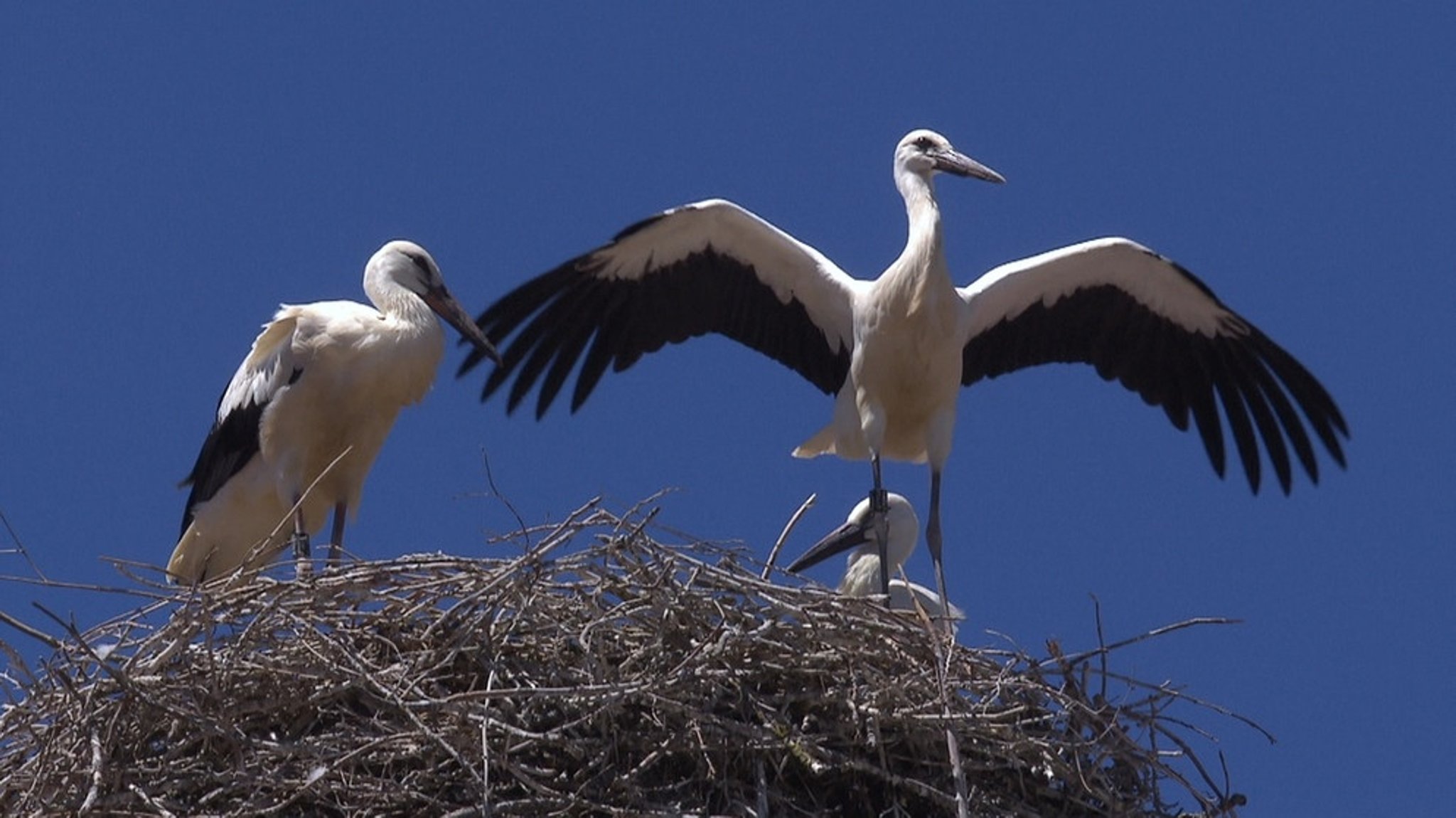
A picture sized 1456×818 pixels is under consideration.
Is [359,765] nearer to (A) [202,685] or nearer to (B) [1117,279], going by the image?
(A) [202,685]

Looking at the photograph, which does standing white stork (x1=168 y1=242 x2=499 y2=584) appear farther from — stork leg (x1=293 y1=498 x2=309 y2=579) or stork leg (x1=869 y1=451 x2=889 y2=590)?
stork leg (x1=869 y1=451 x2=889 y2=590)

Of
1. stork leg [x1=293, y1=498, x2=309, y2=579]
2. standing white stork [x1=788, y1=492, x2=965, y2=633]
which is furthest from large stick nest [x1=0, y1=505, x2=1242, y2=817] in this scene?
standing white stork [x1=788, y1=492, x2=965, y2=633]

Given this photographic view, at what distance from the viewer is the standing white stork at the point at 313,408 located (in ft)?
28.1

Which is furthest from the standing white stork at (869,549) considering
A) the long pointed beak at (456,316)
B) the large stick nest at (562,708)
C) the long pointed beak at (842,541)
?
the large stick nest at (562,708)

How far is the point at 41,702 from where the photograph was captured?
6.68 meters

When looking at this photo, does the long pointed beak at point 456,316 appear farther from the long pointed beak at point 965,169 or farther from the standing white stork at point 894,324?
the long pointed beak at point 965,169

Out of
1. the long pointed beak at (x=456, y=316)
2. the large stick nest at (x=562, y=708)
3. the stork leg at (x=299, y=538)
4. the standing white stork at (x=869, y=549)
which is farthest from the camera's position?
the standing white stork at (x=869, y=549)

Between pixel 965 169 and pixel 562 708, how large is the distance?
3.45 meters

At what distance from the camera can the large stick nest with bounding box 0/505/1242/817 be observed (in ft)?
20.8

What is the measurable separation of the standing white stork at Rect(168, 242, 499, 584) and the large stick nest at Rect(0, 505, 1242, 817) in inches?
67.3

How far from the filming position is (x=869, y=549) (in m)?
10.3

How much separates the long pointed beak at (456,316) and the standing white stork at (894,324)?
4.9 inches

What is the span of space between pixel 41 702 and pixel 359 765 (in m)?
0.86

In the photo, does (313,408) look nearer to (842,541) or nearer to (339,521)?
(339,521)
